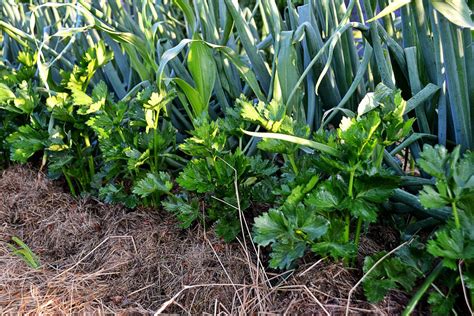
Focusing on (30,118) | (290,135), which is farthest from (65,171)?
(290,135)

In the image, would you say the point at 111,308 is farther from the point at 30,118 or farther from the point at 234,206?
the point at 30,118

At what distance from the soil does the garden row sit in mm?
49

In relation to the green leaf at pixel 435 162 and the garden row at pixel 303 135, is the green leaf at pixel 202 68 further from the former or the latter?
the green leaf at pixel 435 162

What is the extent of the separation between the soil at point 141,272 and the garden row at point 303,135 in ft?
→ 0.16

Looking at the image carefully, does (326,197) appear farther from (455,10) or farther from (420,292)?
(455,10)

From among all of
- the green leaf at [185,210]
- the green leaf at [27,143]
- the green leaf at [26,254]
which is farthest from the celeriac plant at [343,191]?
the green leaf at [27,143]

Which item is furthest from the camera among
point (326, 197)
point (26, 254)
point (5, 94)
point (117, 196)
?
point (5, 94)

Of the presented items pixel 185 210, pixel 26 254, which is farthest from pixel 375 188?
pixel 26 254

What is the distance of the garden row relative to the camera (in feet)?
2.75

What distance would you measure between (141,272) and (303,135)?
466 mm

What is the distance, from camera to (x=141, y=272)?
3.66ft

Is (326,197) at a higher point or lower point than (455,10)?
lower

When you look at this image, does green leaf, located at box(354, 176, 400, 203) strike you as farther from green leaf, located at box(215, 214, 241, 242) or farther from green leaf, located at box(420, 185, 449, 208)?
green leaf, located at box(215, 214, 241, 242)

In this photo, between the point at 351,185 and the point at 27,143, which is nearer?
the point at 351,185
